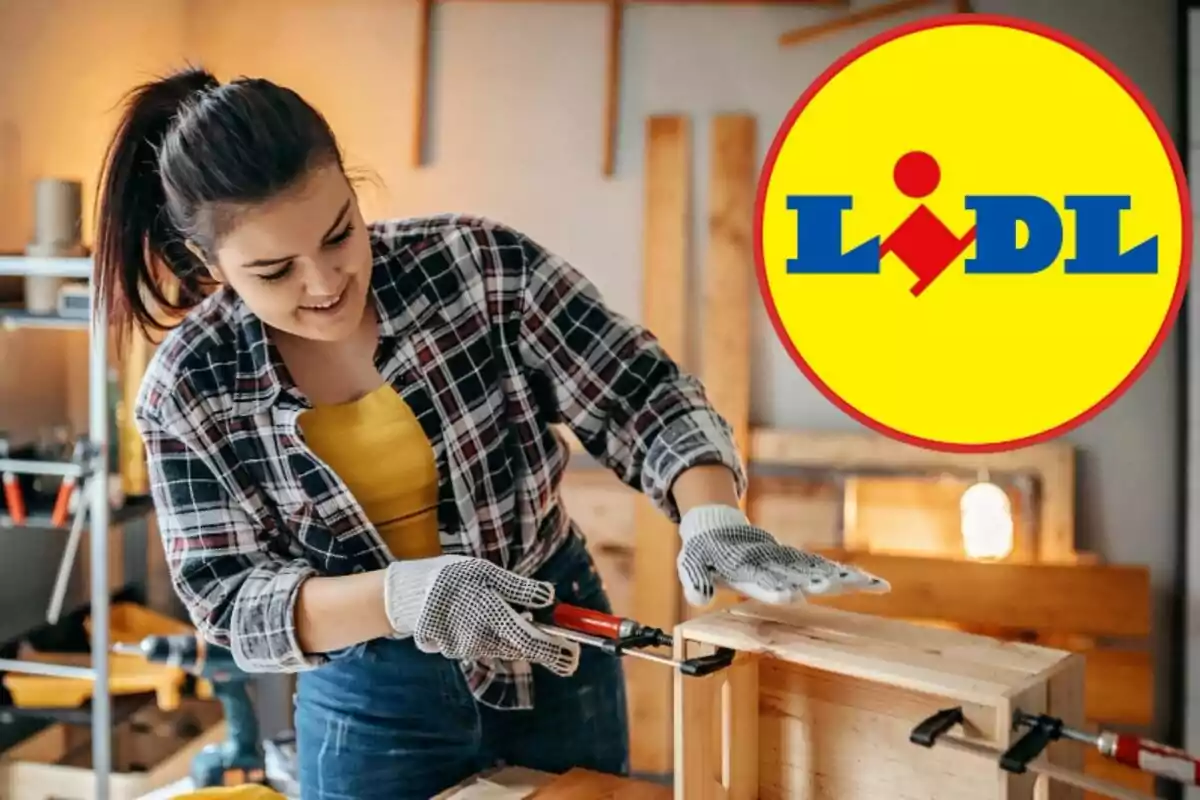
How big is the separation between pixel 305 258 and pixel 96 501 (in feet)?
3.54

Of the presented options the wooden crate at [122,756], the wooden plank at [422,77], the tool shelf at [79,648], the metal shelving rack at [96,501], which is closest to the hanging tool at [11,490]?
the metal shelving rack at [96,501]

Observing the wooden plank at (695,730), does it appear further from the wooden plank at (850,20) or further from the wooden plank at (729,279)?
the wooden plank at (850,20)

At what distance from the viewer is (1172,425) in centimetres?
189

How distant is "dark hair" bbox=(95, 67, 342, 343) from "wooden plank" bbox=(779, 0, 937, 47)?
1.17 meters

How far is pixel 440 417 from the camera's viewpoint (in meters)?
1.07

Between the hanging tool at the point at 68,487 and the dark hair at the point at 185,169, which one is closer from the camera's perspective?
the dark hair at the point at 185,169

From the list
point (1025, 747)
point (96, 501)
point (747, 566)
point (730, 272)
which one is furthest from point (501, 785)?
point (730, 272)

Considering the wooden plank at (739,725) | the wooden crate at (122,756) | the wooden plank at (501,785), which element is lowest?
the wooden crate at (122,756)

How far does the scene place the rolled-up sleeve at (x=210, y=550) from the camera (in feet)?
3.32

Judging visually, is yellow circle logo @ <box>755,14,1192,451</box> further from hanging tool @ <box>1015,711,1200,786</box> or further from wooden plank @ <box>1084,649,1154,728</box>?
hanging tool @ <box>1015,711,1200,786</box>

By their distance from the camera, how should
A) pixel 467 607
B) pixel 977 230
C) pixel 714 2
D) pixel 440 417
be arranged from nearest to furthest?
1. pixel 467 607
2. pixel 440 417
3. pixel 977 230
4. pixel 714 2

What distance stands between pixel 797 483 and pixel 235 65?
1.20 metres

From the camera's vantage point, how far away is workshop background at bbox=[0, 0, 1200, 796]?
6.27ft

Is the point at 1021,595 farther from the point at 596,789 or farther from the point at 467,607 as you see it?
the point at 467,607
